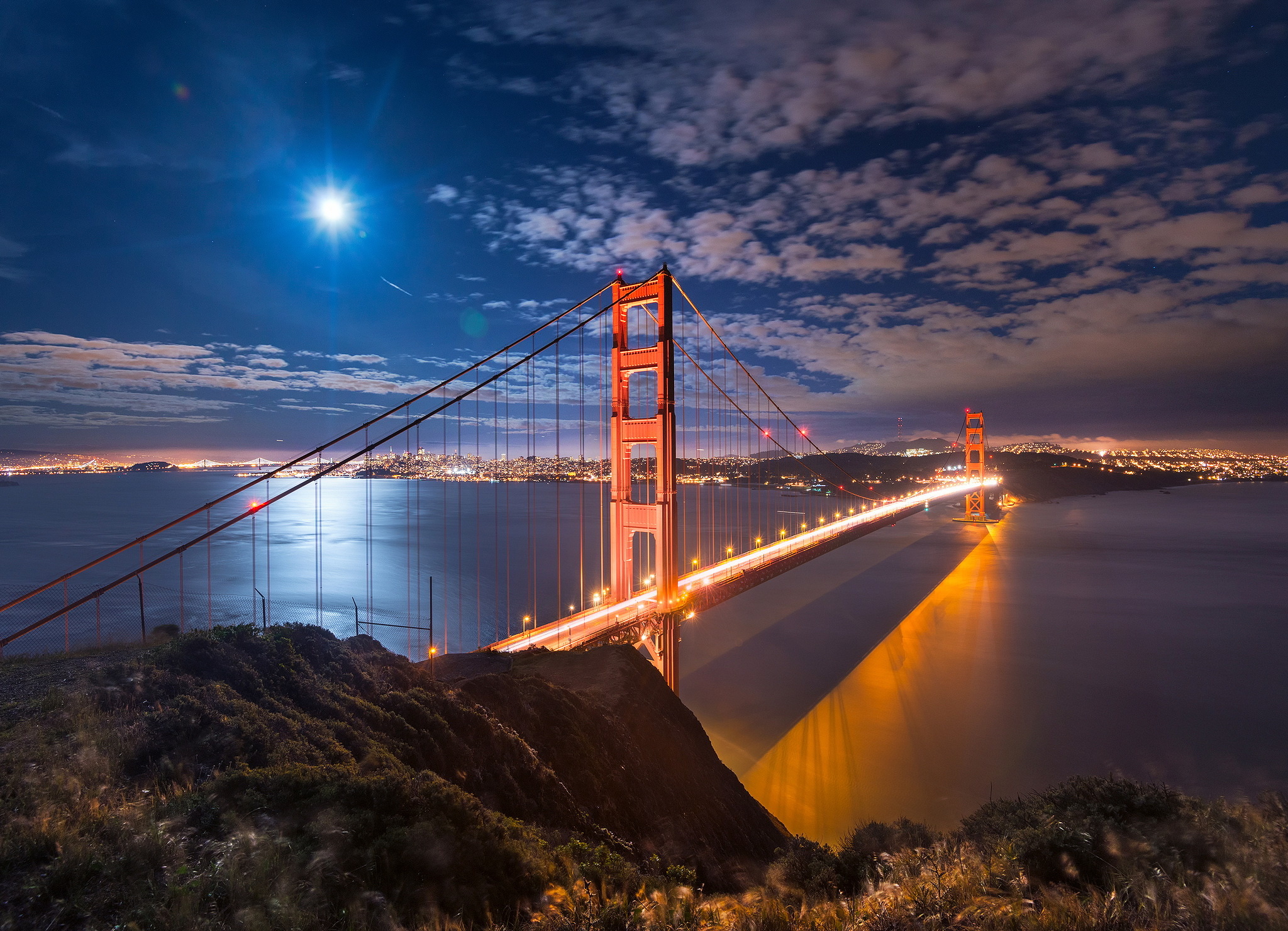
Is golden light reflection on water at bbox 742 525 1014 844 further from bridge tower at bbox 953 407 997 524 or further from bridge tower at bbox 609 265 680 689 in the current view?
bridge tower at bbox 953 407 997 524

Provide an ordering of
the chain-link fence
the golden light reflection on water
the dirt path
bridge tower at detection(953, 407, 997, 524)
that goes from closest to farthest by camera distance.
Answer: the dirt path < the golden light reflection on water < the chain-link fence < bridge tower at detection(953, 407, 997, 524)

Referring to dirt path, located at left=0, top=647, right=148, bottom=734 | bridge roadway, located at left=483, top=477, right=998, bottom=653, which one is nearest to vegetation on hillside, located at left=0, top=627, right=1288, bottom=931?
dirt path, located at left=0, top=647, right=148, bottom=734

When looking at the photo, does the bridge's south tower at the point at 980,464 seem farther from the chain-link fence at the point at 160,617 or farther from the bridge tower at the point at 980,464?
the chain-link fence at the point at 160,617

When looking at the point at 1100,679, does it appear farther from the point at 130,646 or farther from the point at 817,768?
the point at 130,646

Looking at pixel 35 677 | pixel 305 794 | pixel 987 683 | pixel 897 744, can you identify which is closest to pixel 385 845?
pixel 305 794

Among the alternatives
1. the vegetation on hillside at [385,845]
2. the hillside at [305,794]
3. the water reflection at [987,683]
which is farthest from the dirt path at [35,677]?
the water reflection at [987,683]

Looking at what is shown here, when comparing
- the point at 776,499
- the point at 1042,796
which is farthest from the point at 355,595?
the point at 776,499
